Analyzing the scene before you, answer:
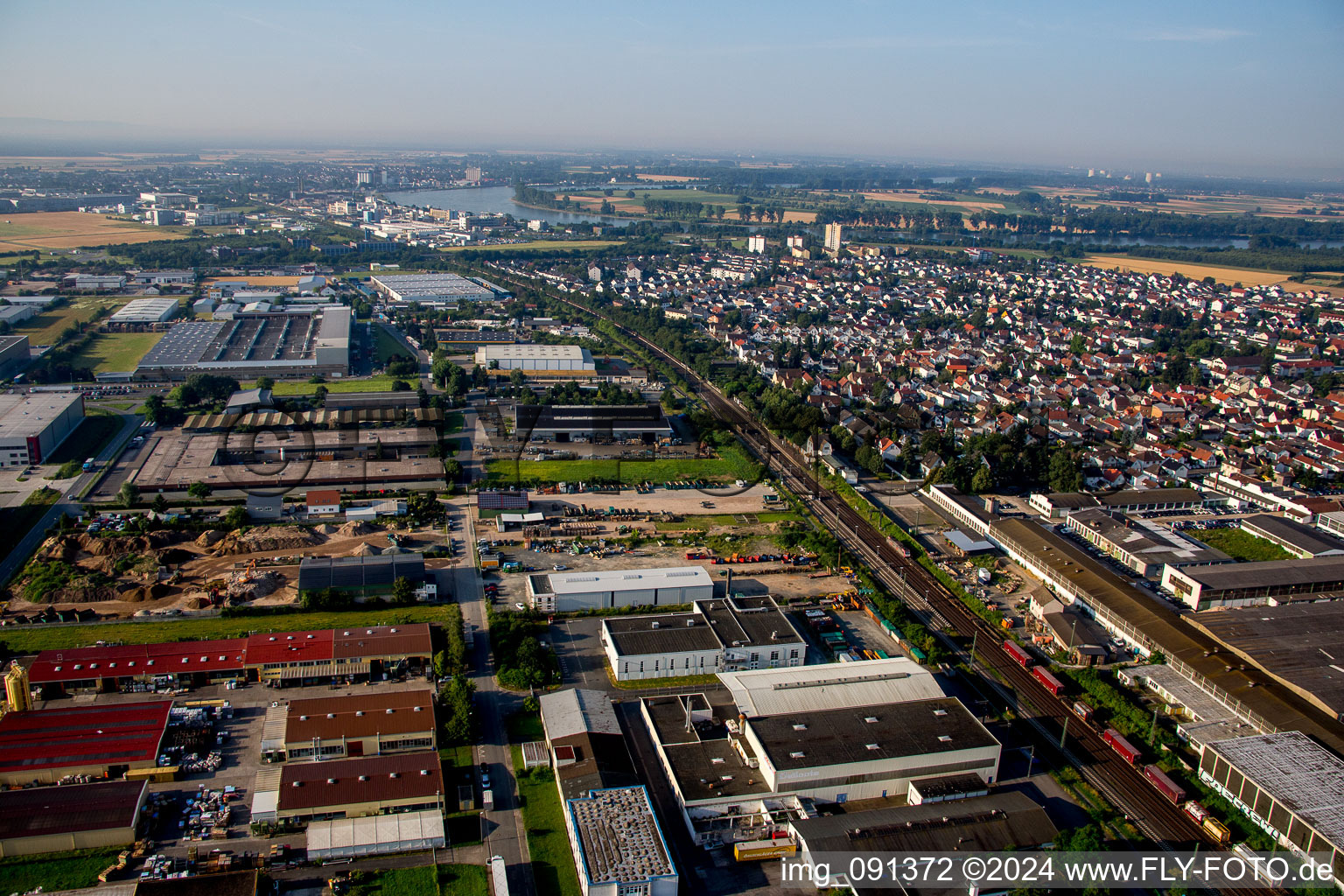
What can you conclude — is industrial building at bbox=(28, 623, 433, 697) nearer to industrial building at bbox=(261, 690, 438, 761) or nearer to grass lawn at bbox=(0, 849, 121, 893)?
industrial building at bbox=(261, 690, 438, 761)

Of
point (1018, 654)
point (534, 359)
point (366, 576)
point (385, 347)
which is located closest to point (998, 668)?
point (1018, 654)

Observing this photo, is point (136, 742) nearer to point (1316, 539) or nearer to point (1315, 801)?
point (1315, 801)

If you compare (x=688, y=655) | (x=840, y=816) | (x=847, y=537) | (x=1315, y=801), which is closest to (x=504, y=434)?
(x=847, y=537)

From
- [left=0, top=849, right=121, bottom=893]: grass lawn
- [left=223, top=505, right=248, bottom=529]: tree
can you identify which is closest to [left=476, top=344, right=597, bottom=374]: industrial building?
[left=223, top=505, right=248, bottom=529]: tree

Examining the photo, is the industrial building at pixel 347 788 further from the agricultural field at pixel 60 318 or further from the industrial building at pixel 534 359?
the agricultural field at pixel 60 318

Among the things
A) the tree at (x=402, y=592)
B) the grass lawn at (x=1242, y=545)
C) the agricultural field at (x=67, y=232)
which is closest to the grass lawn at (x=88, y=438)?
the tree at (x=402, y=592)
